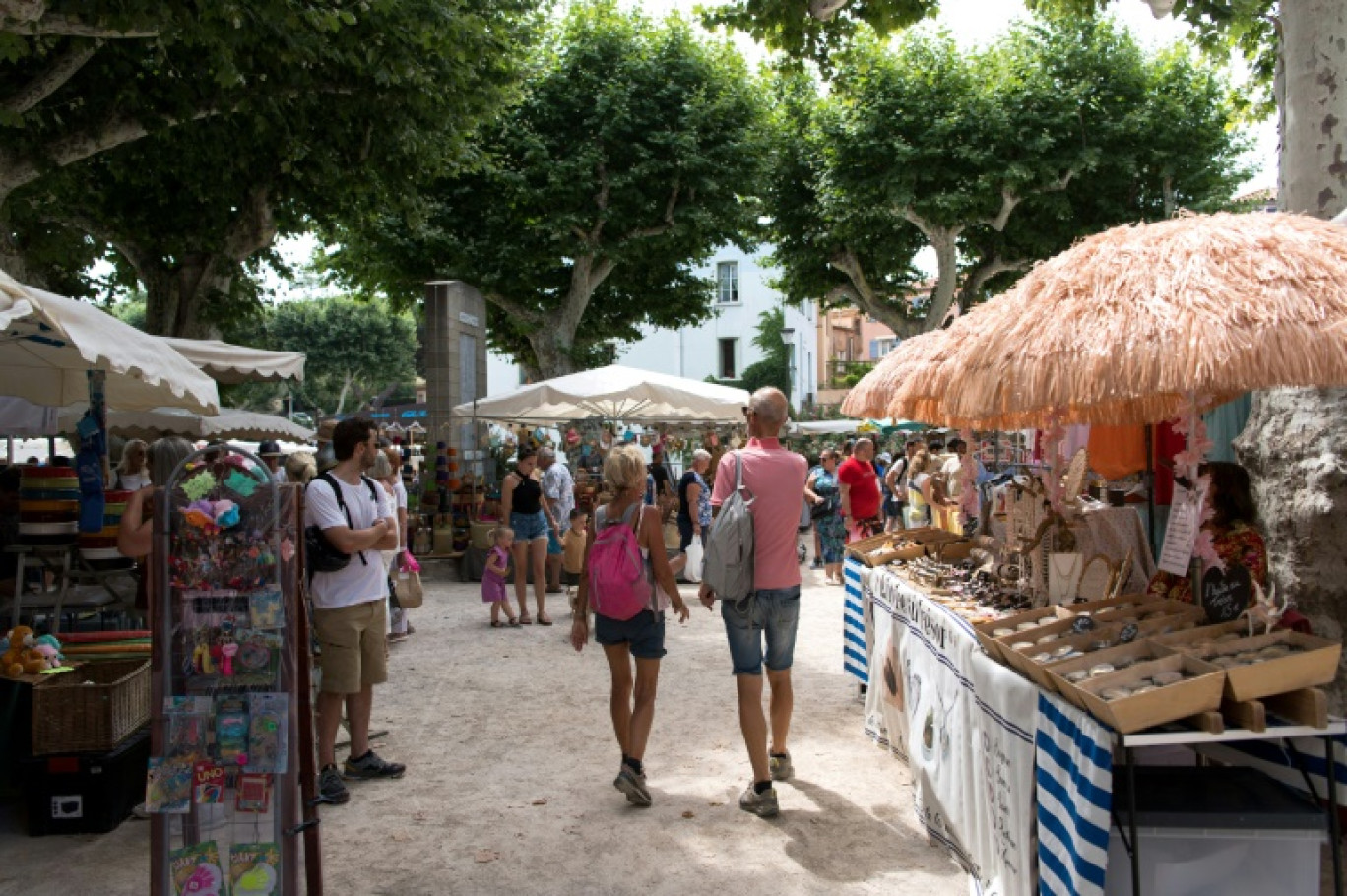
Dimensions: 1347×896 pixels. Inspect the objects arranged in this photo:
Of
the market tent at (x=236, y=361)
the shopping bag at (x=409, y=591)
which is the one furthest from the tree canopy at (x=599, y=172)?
the shopping bag at (x=409, y=591)

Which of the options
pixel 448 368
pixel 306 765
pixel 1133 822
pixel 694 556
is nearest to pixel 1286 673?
pixel 1133 822

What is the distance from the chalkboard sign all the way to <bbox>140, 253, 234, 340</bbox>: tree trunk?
13.1m

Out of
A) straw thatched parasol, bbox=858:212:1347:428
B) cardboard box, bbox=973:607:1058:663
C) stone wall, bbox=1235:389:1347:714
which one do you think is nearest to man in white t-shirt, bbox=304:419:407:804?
cardboard box, bbox=973:607:1058:663

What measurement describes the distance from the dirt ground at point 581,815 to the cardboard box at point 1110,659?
1322 millimetres

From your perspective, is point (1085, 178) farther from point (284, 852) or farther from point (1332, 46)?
point (284, 852)

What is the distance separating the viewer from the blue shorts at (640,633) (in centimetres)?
486

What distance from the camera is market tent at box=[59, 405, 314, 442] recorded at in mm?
12859

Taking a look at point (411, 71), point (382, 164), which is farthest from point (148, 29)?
point (382, 164)

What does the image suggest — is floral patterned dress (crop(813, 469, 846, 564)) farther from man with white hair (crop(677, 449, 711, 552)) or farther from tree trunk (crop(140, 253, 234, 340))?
tree trunk (crop(140, 253, 234, 340))

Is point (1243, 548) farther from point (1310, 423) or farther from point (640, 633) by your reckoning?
point (640, 633)

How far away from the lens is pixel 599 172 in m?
21.0

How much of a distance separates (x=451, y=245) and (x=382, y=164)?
29.7 feet

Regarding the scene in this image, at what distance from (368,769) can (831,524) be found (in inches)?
347

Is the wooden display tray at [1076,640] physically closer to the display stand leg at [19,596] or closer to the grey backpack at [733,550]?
the grey backpack at [733,550]
